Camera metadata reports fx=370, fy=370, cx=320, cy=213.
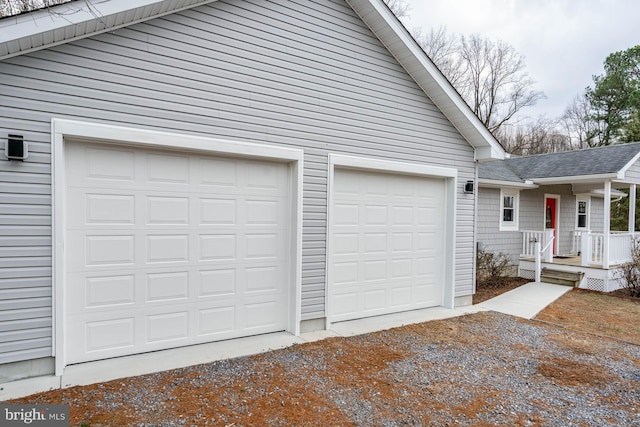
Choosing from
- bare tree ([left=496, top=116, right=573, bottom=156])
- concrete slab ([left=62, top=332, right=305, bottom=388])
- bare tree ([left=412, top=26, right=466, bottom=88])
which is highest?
bare tree ([left=412, top=26, right=466, bottom=88])

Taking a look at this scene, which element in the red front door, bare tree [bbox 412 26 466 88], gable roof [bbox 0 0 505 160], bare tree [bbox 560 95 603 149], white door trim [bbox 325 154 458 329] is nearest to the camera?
gable roof [bbox 0 0 505 160]

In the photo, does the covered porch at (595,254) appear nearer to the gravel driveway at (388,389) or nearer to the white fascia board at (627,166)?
the white fascia board at (627,166)

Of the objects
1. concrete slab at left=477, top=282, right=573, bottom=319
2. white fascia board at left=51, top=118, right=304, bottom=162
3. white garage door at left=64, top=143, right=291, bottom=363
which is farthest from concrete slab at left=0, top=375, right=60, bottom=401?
concrete slab at left=477, top=282, right=573, bottom=319

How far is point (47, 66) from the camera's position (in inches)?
146

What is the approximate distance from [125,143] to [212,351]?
265 centimetres

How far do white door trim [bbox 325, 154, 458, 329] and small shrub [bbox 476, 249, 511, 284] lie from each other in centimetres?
333

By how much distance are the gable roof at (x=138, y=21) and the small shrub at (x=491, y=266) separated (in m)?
4.23

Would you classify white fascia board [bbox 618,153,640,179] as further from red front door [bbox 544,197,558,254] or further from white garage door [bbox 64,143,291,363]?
white garage door [bbox 64,143,291,363]

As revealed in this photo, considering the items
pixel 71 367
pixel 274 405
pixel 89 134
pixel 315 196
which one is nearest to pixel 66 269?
pixel 71 367

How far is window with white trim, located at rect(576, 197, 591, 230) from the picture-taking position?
13414mm

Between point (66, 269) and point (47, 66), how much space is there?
2.08 metres

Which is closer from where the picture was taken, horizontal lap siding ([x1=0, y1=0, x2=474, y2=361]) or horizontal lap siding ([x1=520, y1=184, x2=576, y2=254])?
horizontal lap siding ([x1=0, y1=0, x2=474, y2=361])

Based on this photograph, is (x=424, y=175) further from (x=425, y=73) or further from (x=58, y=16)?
(x=58, y=16)

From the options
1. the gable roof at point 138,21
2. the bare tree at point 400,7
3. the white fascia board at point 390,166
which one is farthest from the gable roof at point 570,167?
the bare tree at point 400,7
